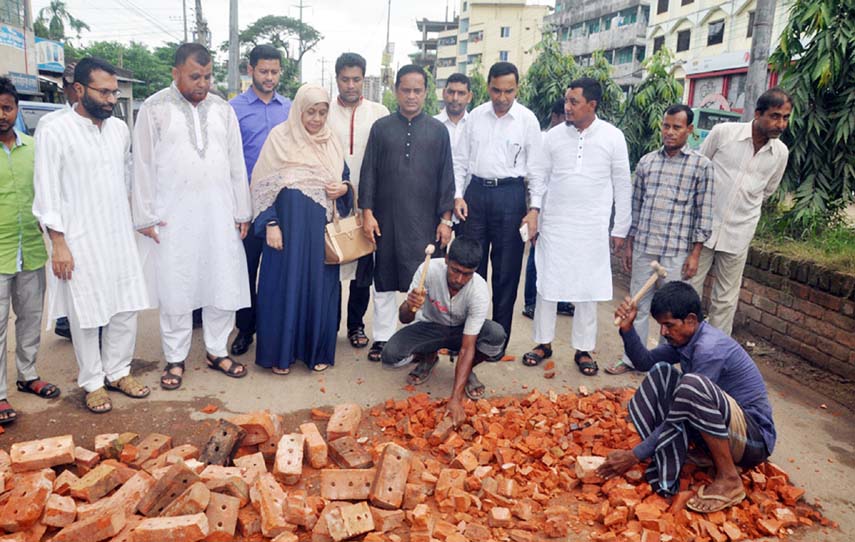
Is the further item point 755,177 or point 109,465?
point 755,177

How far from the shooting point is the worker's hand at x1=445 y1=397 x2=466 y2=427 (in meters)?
3.54

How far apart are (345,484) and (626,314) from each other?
157 cm

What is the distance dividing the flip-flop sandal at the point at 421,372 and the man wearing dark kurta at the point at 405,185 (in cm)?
55

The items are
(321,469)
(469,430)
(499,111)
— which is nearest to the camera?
(321,469)

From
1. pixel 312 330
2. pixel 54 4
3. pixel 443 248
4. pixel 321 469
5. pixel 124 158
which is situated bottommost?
pixel 321 469

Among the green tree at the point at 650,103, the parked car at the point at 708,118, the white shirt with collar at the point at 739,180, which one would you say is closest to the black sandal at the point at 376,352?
the white shirt with collar at the point at 739,180

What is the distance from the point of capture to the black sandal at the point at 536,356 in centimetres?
467

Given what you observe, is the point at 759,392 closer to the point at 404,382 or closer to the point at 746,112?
the point at 404,382

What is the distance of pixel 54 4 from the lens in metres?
35.0

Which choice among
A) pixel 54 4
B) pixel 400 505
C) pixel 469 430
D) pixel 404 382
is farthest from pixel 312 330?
pixel 54 4

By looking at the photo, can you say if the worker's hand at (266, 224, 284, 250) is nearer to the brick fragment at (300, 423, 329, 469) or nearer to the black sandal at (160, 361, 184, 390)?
the black sandal at (160, 361, 184, 390)

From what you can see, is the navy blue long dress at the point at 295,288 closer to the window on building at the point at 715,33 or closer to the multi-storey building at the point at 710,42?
the multi-storey building at the point at 710,42

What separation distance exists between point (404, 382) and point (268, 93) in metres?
2.37

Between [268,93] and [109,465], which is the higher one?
[268,93]
